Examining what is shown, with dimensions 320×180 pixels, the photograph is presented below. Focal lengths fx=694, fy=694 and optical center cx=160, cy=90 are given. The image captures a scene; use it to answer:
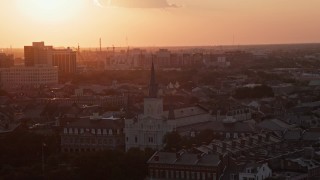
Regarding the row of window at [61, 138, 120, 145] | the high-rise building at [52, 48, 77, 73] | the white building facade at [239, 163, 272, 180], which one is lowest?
the row of window at [61, 138, 120, 145]

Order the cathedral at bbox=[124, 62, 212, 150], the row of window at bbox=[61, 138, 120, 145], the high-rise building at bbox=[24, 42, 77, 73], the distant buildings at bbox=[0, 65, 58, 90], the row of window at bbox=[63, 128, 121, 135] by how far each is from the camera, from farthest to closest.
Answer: the high-rise building at bbox=[24, 42, 77, 73] → the distant buildings at bbox=[0, 65, 58, 90] → the row of window at bbox=[61, 138, 120, 145] → the row of window at bbox=[63, 128, 121, 135] → the cathedral at bbox=[124, 62, 212, 150]

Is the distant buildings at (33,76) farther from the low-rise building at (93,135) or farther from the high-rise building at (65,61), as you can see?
the low-rise building at (93,135)

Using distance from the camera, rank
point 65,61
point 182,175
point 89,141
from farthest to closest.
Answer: point 65,61 → point 89,141 → point 182,175

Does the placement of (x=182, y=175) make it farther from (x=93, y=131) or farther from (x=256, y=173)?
(x=93, y=131)

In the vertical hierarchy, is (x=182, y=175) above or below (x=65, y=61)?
below

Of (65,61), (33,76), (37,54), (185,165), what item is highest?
(37,54)

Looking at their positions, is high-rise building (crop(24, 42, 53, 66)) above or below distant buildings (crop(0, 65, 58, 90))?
above

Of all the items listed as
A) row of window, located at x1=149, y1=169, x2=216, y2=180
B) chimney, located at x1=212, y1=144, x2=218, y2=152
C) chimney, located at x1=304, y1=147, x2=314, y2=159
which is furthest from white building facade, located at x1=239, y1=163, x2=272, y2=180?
chimney, located at x1=304, y1=147, x2=314, y2=159

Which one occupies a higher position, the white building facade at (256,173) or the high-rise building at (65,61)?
the high-rise building at (65,61)

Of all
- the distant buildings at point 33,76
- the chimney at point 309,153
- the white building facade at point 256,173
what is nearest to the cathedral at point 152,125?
the chimney at point 309,153

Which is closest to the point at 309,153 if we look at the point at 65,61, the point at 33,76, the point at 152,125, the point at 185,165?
the point at 185,165

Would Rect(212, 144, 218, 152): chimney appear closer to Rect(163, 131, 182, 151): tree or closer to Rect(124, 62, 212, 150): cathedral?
Rect(163, 131, 182, 151): tree
